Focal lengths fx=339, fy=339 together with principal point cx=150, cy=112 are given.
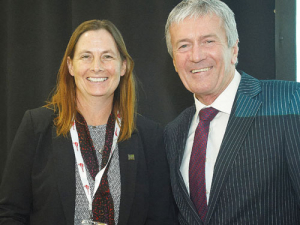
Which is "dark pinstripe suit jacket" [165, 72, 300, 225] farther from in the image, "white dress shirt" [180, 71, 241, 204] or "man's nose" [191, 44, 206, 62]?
"man's nose" [191, 44, 206, 62]

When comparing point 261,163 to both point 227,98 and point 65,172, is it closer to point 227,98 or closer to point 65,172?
point 227,98

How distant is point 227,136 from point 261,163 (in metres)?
0.23

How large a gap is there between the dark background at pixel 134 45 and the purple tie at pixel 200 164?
1114mm

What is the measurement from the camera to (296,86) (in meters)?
1.87

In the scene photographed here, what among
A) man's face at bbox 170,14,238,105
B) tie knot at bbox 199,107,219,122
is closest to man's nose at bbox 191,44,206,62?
man's face at bbox 170,14,238,105

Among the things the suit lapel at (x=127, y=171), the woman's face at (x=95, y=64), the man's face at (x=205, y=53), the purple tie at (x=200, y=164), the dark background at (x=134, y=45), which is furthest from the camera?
the dark background at (x=134, y=45)

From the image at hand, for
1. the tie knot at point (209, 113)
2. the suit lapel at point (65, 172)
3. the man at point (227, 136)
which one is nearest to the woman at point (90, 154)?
the suit lapel at point (65, 172)

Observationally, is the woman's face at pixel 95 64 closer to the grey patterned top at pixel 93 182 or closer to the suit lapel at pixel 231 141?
the grey patterned top at pixel 93 182

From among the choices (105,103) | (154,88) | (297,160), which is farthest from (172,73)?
(297,160)

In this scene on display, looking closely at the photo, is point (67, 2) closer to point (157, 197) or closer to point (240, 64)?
point (240, 64)

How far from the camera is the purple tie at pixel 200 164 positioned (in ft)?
6.42

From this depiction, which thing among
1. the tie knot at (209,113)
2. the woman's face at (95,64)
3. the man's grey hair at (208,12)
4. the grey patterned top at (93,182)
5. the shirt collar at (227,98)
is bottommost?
the grey patterned top at (93,182)

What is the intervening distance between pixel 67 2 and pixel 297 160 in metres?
2.68

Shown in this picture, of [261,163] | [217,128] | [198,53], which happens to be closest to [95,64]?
[198,53]
